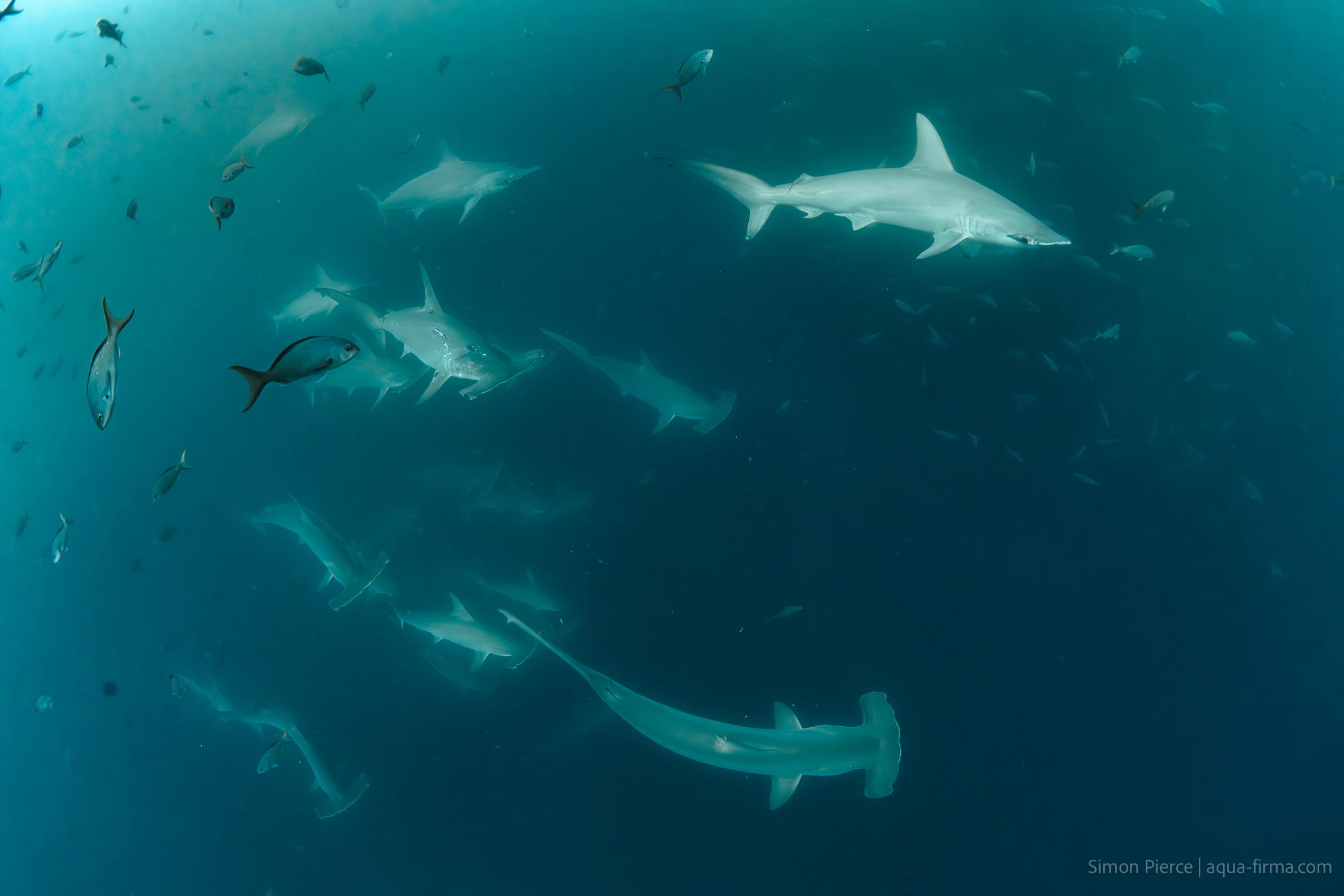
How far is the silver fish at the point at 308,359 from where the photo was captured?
6.94 feet

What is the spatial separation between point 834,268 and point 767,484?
326 cm

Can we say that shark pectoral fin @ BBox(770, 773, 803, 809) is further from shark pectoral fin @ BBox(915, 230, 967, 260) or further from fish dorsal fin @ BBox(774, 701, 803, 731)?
shark pectoral fin @ BBox(915, 230, 967, 260)

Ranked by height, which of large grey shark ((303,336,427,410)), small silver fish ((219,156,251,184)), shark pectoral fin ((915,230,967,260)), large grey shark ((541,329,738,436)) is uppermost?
small silver fish ((219,156,251,184))

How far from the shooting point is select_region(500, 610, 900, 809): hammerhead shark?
9.95 ft

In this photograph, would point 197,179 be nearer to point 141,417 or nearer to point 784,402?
point 141,417

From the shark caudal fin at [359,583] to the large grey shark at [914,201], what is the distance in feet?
15.5

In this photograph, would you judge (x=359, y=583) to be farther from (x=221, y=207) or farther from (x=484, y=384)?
(x=221, y=207)

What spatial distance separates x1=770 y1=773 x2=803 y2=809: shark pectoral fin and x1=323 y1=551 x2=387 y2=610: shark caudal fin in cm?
411

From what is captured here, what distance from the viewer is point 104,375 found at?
221cm

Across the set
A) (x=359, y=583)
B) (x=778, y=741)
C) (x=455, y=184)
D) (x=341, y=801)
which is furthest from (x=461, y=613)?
(x=455, y=184)

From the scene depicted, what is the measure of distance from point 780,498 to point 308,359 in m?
5.23

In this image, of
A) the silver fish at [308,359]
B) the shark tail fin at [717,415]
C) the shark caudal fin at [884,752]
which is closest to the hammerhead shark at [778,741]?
the shark caudal fin at [884,752]

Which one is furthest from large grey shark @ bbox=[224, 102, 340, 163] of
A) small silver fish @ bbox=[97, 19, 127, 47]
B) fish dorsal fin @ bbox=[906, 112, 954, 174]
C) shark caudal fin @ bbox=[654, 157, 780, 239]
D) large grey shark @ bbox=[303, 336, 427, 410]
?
fish dorsal fin @ bbox=[906, 112, 954, 174]

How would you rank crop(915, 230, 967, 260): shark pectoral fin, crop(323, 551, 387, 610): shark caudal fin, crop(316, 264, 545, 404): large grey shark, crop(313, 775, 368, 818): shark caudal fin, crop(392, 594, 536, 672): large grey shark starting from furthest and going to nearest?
crop(313, 775, 368, 818): shark caudal fin, crop(392, 594, 536, 672): large grey shark, crop(323, 551, 387, 610): shark caudal fin, crop(316, 264, 545, 404): large grey shark, crop(915, 230, 967, 260): shark pectoral fin
